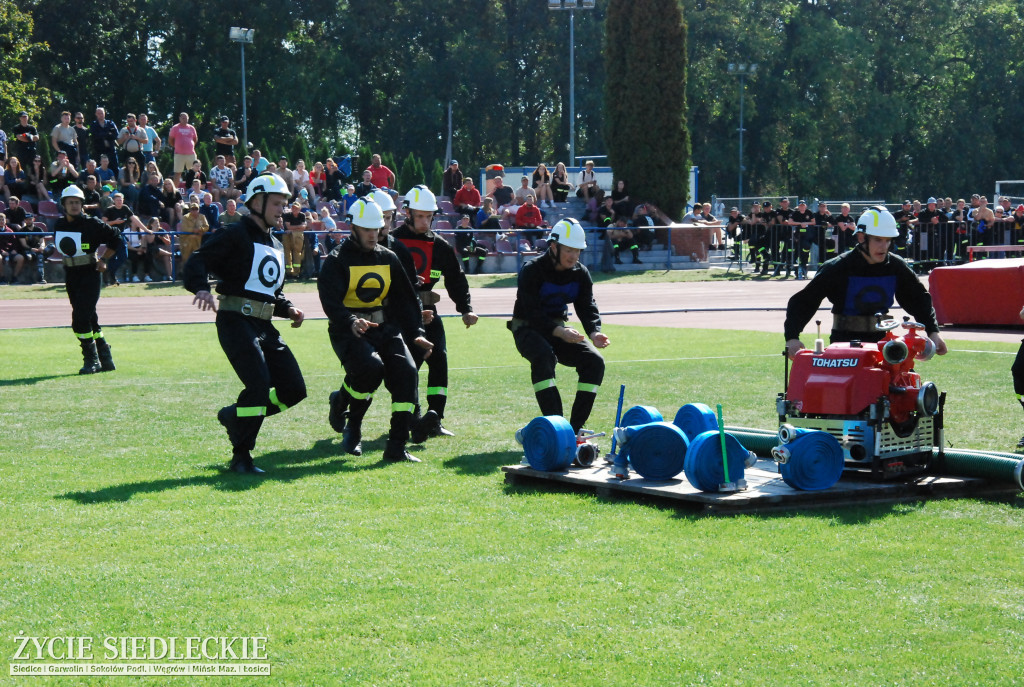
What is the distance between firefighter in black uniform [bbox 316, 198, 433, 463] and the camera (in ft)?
33.3

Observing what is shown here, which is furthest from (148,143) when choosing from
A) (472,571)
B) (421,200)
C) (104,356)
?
(472,571)

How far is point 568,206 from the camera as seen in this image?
40.1m

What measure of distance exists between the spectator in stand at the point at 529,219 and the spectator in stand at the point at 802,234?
7260 mm

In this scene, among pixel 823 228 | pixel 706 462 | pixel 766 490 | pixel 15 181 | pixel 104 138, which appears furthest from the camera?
pixel 823 228

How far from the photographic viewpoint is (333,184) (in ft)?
118

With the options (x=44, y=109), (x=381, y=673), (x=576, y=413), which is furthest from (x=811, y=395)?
(x=44, y=109)

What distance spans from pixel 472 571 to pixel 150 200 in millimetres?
27012

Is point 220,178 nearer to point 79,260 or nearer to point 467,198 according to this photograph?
point 467,198

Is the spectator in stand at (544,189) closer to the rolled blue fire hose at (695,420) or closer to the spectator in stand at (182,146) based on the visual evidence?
the spectator in stand at (182,146)

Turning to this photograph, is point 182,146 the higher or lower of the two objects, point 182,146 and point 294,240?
the higher

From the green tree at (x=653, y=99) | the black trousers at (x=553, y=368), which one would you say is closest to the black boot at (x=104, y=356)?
the black trousers at (x=553, y=368)

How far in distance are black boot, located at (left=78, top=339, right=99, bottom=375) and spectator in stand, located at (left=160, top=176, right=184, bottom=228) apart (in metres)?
16.3

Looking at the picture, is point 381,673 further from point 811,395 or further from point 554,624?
point 811,395

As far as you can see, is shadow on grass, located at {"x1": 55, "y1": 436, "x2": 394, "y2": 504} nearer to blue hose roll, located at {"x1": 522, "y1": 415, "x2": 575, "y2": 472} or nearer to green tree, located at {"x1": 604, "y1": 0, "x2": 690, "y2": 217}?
blue hose roll, located at {"x1": 522, "y1": 415, "x2": 575, "y2": 472}
